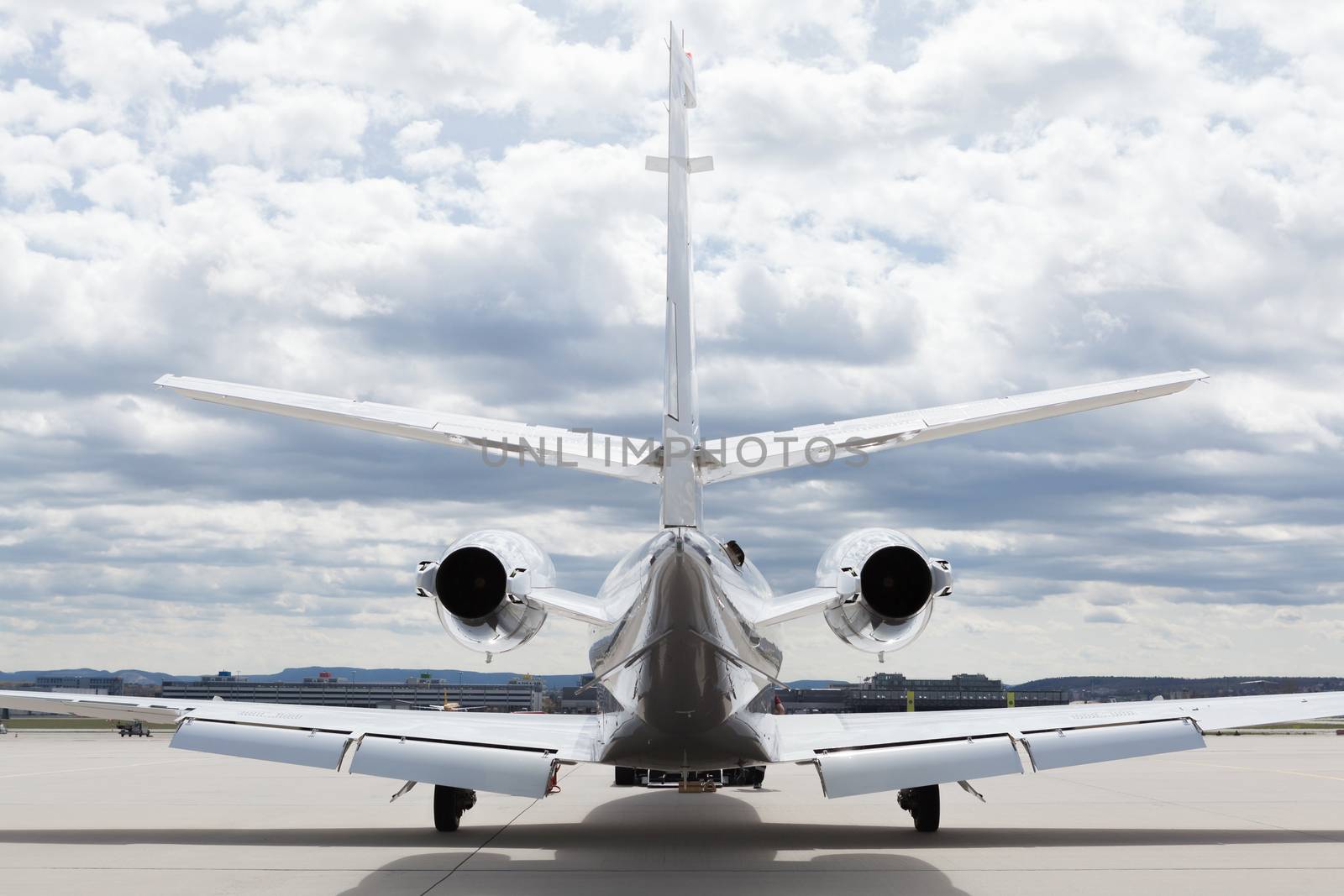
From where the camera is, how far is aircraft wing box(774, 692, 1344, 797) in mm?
12031

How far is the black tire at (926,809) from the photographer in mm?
14680

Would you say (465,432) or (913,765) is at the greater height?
(465,432)

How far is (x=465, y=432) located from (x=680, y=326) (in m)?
3.00

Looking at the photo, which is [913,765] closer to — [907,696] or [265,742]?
[265,742]

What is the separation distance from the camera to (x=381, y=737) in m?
12.8

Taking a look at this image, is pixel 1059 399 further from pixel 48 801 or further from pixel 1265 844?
pixel 48 801

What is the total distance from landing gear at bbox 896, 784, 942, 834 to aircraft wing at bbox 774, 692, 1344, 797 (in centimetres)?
105

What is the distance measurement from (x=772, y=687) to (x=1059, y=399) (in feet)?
15.7

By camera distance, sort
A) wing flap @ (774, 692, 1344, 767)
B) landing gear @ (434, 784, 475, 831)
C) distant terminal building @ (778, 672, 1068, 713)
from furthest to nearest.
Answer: distant terminal building @ (778, 672, 1068, 713)
landing gear @ (434, 784, 475, 831)
wing flap @ (774, 692, 1344, 767)

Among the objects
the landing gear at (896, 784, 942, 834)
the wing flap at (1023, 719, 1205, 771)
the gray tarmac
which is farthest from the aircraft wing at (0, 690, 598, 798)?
the wing flap at (1023, 719, 1205, 771)

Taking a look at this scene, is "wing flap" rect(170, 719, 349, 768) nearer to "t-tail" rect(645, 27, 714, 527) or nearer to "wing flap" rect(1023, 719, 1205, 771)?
"t-tail" rect(645, 27, 714, 527)

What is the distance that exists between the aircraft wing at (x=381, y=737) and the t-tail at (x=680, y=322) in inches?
133

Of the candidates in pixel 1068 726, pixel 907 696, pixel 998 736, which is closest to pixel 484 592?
pixel 998 736

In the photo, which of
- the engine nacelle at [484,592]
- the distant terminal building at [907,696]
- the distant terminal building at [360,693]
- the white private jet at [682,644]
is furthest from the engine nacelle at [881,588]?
the distant terminal building at [360,693]
